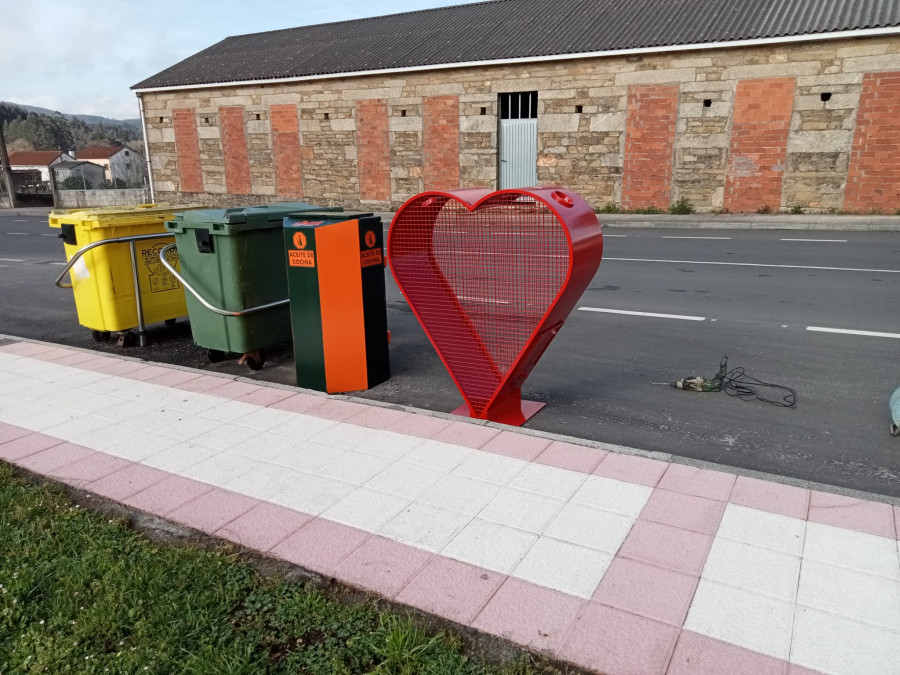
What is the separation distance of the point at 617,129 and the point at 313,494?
1864 cm

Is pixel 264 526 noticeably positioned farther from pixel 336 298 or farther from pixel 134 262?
pixel 134 262

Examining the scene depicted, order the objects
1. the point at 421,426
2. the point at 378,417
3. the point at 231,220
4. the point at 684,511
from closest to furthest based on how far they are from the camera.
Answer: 1. the point at 684,511
2. the point at 421,426
3. the point at 378,417
4. the point at 231,220

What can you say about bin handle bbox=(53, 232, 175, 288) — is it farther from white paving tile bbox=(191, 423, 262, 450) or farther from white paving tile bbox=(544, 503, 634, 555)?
white paving tile bbox=(544, 503, 634, 555)

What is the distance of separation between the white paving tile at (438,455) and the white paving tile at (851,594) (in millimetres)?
1993

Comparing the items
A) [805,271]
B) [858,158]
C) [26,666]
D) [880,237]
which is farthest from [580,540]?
[858,158]

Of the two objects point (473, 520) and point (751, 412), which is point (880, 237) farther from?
point (473, 520)

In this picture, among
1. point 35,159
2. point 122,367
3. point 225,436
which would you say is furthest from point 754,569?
point 35,159

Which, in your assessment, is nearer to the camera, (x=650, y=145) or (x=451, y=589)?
(x=451, y=589)

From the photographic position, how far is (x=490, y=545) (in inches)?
131

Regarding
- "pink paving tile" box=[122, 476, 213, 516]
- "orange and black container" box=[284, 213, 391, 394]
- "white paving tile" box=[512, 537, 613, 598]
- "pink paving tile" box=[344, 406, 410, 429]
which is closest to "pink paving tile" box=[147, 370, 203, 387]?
"orange and black container" box=[284, 213, 391, 394]

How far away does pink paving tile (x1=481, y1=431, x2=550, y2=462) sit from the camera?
4371 millimetres

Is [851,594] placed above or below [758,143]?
below

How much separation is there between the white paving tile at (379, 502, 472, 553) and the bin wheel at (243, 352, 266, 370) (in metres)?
3.36

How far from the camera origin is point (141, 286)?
290 inches
